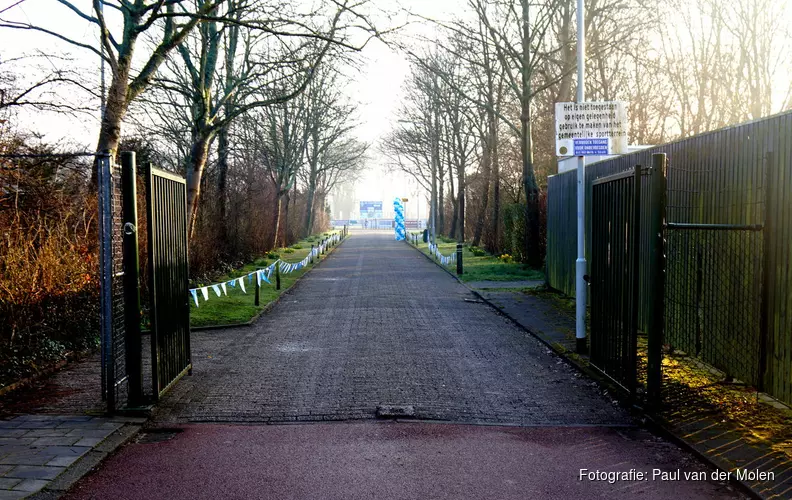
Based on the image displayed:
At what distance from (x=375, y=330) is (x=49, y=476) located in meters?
7.59

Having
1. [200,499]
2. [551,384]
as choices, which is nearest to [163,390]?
[200,499]

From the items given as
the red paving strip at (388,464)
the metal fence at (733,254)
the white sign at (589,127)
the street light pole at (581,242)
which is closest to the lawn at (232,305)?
the street light pole at (581,242)

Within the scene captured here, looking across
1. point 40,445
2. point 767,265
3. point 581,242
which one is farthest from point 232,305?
point 767,265

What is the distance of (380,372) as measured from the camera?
8633 mm

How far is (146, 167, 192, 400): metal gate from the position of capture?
6762mm

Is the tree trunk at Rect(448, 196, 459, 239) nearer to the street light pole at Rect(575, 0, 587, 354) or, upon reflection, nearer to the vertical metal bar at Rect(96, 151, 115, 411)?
the street light pole at Rect(575, 0, 587, 354)

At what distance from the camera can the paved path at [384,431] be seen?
4.87 meters

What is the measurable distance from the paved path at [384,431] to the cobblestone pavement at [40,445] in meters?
0.31

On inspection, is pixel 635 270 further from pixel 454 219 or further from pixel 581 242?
pixel 454 219

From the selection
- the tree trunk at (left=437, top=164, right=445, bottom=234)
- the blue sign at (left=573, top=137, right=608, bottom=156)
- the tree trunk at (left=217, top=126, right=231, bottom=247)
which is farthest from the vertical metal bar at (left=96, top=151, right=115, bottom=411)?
the tree trunk at (left=437, top=164, right=445, bottom=234)

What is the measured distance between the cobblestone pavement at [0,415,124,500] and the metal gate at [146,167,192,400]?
0.83m

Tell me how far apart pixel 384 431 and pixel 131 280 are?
268cm

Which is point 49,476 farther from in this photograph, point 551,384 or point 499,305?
point 499,305

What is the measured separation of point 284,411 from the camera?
6.82 meters
